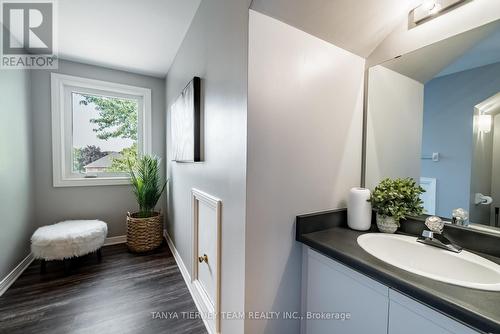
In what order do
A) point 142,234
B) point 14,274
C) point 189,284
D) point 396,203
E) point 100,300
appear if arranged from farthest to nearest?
point 142,234
point 14,274
point 189,284
point 100,300
point 396,203

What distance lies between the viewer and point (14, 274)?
1911 millimetres

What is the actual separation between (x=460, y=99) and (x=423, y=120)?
0.16m

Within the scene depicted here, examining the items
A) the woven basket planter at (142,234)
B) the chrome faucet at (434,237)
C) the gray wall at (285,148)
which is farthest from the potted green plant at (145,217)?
the chrome faucet at (434,237)

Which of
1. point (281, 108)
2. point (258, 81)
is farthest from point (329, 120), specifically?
point (258, 81)

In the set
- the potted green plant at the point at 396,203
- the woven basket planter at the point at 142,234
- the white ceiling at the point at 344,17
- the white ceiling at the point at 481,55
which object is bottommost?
the woven basket planter at the point at 142,234

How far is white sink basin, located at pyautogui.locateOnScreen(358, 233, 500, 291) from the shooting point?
70 cm

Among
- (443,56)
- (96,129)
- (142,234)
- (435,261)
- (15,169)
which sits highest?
(443,56)

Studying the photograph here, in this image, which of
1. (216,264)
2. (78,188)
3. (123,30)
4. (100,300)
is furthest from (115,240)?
(123,30)

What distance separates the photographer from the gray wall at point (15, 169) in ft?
5.87

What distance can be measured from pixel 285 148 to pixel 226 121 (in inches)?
13.9

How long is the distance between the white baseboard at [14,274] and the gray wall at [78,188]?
414mm

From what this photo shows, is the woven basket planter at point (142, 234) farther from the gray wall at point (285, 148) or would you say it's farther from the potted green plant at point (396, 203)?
the potted green plant at point (396, 203)

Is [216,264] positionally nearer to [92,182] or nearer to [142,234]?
[142,234]

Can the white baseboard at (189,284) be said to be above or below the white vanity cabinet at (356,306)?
below
